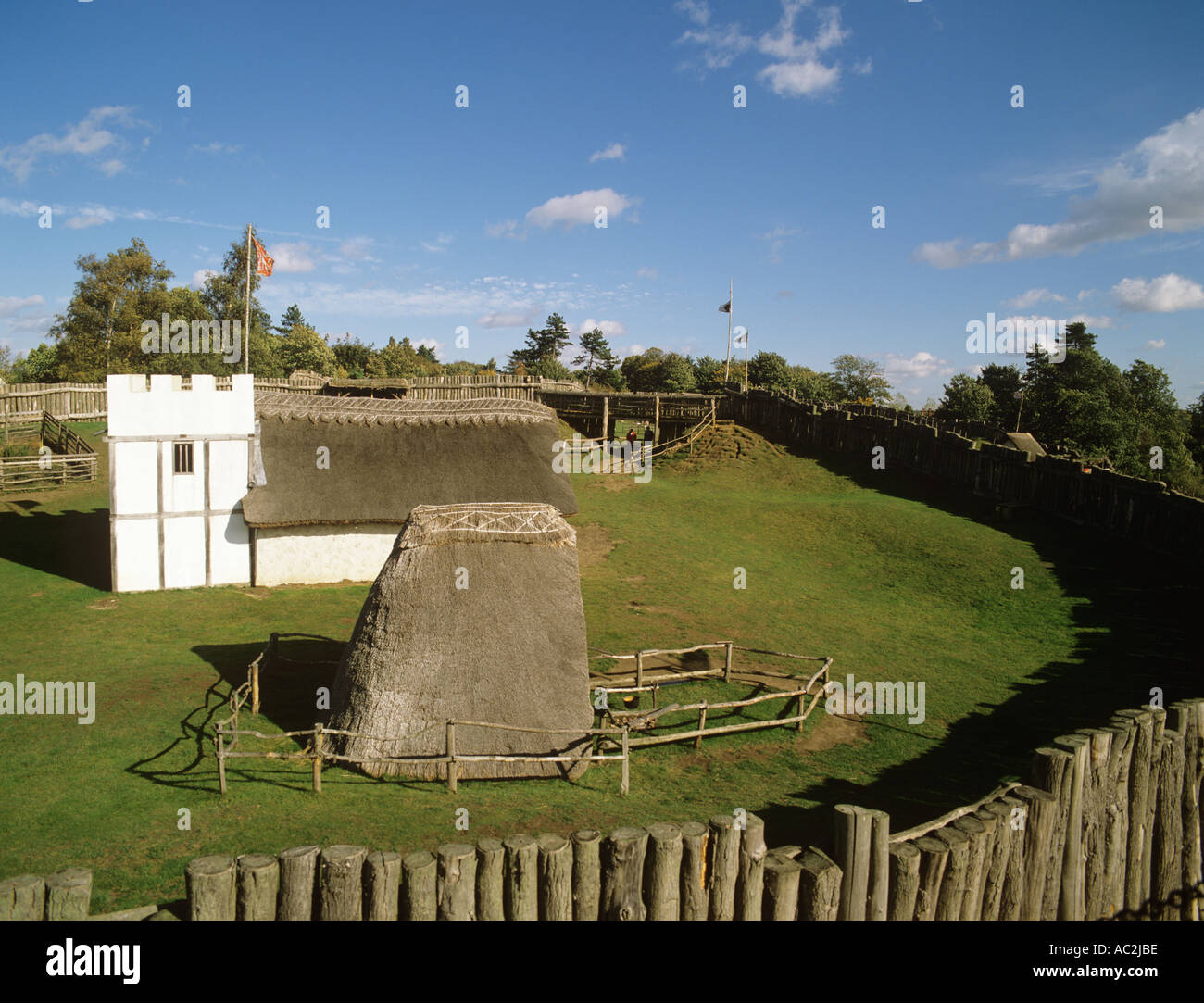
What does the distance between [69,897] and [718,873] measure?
12.9ft

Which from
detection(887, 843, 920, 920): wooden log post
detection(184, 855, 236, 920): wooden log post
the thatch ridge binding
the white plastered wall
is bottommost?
detection(887, 843, 920, 920): wooden log post

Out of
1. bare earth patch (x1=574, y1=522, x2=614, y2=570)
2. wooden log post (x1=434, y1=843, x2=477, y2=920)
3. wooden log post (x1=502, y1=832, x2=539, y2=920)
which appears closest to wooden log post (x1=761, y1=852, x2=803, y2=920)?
wooden log post (x1=502, y1=832, x2=539, y2=920)

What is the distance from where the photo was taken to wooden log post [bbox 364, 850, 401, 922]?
4.73 metres

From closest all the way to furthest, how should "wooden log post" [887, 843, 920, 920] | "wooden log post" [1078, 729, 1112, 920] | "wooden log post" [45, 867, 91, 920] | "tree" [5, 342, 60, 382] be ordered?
1. "wooden log post" [45, 867, 91, 920]
2. "wooden log post" [887, 843, 920, 920]
3. "wooden log post" [1078, 729, 1112, 920]
4. "tree" [5, 342, 60, 382]

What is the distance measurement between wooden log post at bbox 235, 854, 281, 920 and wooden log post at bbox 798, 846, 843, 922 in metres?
3.42

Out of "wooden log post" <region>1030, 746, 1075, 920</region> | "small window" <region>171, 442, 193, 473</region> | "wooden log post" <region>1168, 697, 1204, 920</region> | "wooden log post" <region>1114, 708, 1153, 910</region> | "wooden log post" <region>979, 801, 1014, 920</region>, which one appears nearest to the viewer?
"wooden log post" <region>979, 801, 1014, 920</region>

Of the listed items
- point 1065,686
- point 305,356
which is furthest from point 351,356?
point 1065,686

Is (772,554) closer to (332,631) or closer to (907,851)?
(332,631)

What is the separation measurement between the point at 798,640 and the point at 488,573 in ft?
27.4

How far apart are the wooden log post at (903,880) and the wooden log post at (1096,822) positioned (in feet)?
6.37

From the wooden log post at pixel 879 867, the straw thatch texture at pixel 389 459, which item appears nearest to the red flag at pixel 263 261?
the straw thatch texture at pixel 389 459

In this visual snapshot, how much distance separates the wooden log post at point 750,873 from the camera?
501 cm

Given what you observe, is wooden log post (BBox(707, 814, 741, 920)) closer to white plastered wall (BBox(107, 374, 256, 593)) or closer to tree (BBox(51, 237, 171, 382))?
white plastered wall (BBox(107, 374, 256, 593))

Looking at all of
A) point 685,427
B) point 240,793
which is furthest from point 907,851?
point 685,427
